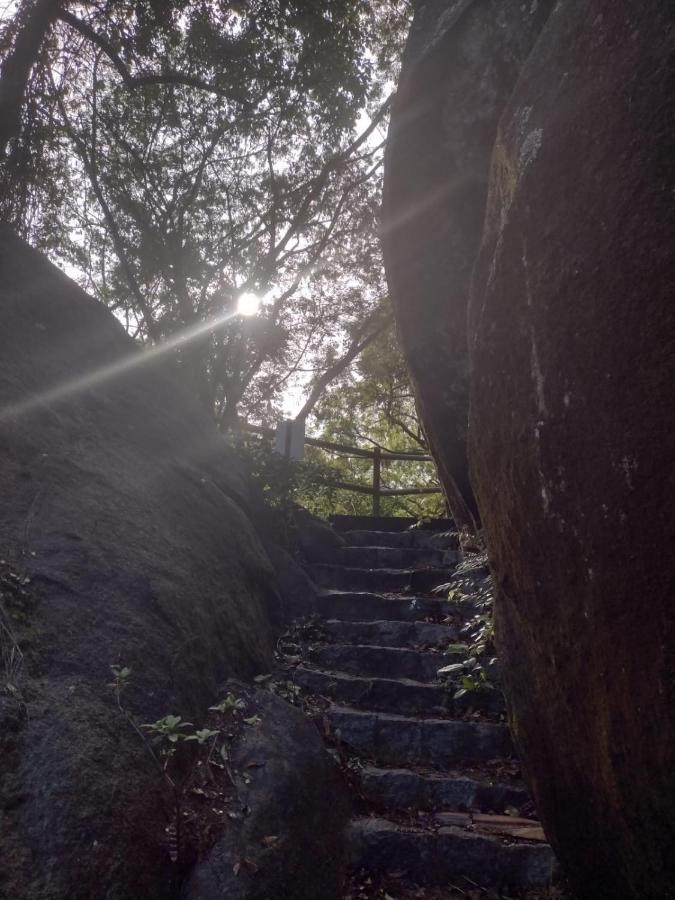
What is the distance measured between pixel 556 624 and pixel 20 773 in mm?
1783

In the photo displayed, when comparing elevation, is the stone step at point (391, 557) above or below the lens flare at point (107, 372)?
below

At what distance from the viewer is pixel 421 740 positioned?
161 inches

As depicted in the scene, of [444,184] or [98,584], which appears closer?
[98,584]

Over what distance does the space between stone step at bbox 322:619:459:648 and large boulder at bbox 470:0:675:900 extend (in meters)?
2.71

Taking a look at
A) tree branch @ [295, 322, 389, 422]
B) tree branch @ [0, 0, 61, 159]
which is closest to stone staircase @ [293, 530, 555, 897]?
tree branch @ [0, 0, 61, 159]

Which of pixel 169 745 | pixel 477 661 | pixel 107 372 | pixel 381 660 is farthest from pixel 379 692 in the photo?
pixel 107 372

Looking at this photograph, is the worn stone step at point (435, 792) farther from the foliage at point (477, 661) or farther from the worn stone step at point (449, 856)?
the foliage at point (477, 661)

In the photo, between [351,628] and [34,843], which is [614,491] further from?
[351,628]

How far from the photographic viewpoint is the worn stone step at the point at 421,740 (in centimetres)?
401

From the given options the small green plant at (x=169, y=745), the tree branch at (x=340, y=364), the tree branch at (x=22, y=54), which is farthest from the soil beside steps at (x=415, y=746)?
the tree branch at (x=340, y=364)

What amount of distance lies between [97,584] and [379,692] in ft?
6.44

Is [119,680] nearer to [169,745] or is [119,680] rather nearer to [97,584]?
[169,745]

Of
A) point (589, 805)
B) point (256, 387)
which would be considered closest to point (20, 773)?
point (589, 805)

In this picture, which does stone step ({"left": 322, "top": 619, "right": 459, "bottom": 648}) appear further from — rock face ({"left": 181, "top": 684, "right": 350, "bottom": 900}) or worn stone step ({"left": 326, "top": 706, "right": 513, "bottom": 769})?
rock face ({"left": 181, "top": 684, "right": 350, "bottom": 900})
